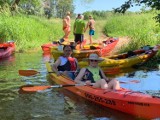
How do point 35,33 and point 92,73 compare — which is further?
point 35,33

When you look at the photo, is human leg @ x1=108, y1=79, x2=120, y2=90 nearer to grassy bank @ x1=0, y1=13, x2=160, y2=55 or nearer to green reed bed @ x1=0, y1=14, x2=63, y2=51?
grassy bank @ x1=0, y1=13, x2=160, y2=55

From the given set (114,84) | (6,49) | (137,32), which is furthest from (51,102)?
(137,32)

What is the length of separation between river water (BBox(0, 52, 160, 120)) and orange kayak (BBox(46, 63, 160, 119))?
132mm

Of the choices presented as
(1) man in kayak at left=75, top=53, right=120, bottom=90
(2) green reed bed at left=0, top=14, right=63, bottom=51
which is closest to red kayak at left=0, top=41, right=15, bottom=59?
(2) green reed bed at left=0, top=14, right=63, bottom=51

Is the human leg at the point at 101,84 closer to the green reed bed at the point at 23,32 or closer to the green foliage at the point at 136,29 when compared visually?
the green foliage at the point at 136,29

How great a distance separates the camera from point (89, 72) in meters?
8.77

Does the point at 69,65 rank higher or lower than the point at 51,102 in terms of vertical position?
higher

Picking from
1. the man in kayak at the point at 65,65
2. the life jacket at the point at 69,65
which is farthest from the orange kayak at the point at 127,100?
the life jacket at the point at 69,65

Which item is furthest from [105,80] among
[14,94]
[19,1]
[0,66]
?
[19,1]

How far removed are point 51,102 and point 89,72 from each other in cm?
112

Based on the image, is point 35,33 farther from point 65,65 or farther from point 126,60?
point 65,65

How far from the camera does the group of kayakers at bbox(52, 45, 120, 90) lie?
26.8 ft

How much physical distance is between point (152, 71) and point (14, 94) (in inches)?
210

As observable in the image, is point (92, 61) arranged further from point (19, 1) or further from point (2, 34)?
point (19, 1)
